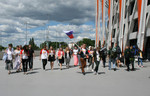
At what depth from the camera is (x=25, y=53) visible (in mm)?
9688

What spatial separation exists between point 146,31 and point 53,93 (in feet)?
62.4

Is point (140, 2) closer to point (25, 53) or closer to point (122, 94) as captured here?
point (25, 53)

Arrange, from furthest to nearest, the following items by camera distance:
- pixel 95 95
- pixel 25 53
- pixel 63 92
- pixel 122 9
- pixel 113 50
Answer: pixel 122 9
pixel 113 50
pixel 25 53
pixel 63 92
pixel 95 95

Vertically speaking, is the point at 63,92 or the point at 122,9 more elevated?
the point at 122,9

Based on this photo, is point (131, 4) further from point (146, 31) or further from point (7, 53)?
point (7, 53)

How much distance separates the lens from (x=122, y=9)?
995 inches

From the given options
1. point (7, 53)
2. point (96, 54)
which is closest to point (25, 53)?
point (7, 53)

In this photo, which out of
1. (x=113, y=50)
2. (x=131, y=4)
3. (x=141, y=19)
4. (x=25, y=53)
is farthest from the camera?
(x=131, y=4)

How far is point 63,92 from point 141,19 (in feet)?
57.4

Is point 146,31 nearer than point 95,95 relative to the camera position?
No

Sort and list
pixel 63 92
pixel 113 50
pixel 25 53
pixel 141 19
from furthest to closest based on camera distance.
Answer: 1. pixel 141 19
2. pixel 113 50
3. pixel 25 53
4. pixel 63 92

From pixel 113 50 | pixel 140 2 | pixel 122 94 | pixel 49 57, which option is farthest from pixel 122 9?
pixel 122 94

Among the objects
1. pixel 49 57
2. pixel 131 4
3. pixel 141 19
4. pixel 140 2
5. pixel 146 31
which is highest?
pixel 131 4


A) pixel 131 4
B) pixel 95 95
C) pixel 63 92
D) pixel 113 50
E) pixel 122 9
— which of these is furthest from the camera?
pixel 131 4
